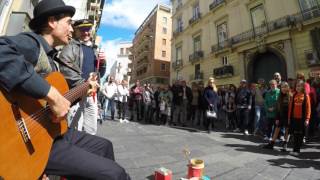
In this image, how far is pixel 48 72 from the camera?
1.83m

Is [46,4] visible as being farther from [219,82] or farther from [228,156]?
[219,82]

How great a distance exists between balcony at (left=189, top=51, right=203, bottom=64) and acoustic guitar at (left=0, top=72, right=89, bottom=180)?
88.4 feet

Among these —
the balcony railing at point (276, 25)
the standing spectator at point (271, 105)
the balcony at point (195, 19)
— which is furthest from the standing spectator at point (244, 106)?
the balcony at point (195, 19)

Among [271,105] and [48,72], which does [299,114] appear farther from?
[48,72]

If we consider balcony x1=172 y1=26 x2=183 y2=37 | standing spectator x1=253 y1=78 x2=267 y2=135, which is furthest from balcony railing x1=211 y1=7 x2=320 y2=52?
standing spectator x1=253 y1=78 x2=267 y2=135

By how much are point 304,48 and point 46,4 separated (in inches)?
738

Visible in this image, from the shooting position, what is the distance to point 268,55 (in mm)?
20203

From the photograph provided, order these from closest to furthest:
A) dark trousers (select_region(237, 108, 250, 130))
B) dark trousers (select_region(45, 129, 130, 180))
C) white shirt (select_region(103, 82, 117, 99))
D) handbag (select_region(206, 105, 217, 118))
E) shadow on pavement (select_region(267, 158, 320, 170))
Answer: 1. dark trousers (select_region(45, 129, 130, 180))
2. shadow on pavement (select_region(267, 158, 320, 170))
3. handbag (select_region(206, 105, 217, 118))
4. dark trousers (select_region(237, 108, 250, 130))
5. white shirt (select_region(103, 82, 117, 99))

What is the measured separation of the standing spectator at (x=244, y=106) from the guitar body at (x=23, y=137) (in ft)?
26.5

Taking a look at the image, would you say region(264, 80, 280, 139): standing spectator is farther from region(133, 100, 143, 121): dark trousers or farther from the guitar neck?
region(133, 100, 143, 121): dark trousers

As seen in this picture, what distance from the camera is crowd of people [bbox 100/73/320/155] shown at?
6070 mm

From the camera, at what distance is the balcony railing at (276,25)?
1686cm

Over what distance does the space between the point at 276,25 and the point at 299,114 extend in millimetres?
15034

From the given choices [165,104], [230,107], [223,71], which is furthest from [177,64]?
[230,107]
